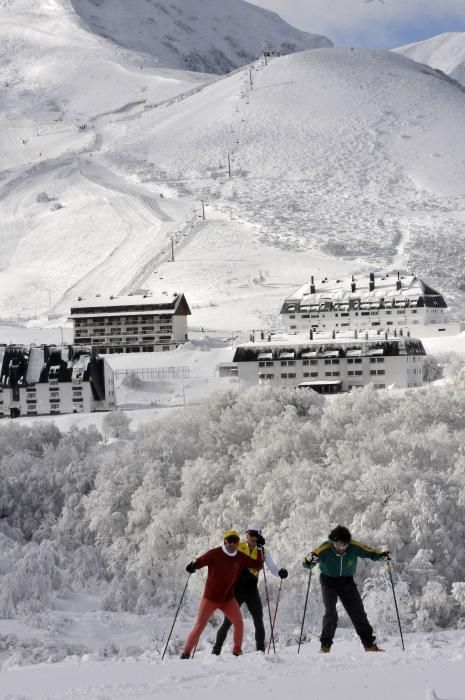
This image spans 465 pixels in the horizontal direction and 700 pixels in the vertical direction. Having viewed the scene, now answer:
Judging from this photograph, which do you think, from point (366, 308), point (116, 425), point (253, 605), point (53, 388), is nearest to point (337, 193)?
point (366, 308)

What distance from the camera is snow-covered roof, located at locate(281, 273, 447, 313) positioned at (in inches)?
4109

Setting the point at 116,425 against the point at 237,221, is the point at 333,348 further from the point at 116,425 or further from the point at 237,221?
the point at 237,221

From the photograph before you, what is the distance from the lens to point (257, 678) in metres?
Answer: 11.2

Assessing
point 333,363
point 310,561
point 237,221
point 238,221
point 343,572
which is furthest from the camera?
point 237,221

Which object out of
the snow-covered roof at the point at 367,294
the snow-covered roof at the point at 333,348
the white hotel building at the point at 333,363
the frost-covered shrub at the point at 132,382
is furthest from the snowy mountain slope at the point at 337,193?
the frost-covered shrub at the point at 132,382

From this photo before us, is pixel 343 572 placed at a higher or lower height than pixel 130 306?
lower

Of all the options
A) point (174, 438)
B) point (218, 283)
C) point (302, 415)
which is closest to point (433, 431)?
point (302, 415)

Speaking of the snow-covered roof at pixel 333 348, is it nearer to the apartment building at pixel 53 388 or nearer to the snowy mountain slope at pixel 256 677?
the apartment building at pixel 53 388

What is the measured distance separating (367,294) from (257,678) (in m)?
96.3

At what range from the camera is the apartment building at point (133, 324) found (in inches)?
3974

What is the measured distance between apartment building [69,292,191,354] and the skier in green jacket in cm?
8554

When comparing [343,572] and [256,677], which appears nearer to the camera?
[256,677]

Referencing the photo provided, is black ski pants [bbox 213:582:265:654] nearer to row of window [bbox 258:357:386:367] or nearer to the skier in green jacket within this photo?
the skier in green jacket

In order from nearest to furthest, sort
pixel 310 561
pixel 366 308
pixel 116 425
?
1. pixel 310 561
2. pixel 116 425
3. pixel 366 308
